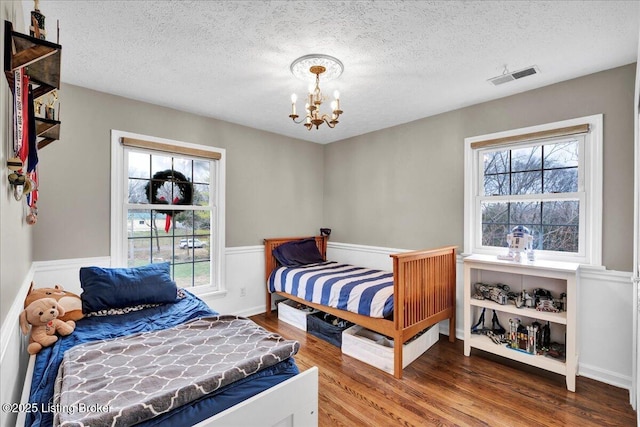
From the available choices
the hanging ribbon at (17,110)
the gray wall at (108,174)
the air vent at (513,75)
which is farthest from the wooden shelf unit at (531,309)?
the hanging ribbon at (17,110)

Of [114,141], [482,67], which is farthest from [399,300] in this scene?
[114,141]

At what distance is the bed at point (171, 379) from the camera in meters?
1.10

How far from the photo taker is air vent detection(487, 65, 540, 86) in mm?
2281

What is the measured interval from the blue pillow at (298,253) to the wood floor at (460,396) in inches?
52.5

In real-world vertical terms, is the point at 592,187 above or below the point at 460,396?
above

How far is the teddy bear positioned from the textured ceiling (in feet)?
5.28

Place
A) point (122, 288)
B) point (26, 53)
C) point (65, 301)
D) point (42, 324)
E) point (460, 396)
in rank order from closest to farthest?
point (26, 53), point (42, 324), point (65, 301), point (460, 396), point (122, 288)

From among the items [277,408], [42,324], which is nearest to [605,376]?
[277,408]

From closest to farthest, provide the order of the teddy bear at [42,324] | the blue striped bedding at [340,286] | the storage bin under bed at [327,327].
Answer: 1. the teddy bear at [42,324]
2. the blue striped bedding at [340,286]
3. the storage bin under bed at [327,327]

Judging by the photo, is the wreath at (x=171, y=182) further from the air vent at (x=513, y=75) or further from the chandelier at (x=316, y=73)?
the air vent at (x=513, y=75)

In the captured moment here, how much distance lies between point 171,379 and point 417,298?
1.95m

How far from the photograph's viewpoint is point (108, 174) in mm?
2758

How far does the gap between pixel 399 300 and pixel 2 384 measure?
7.10ft

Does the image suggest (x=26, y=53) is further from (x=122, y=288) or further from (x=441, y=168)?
(x=441, y=168)
